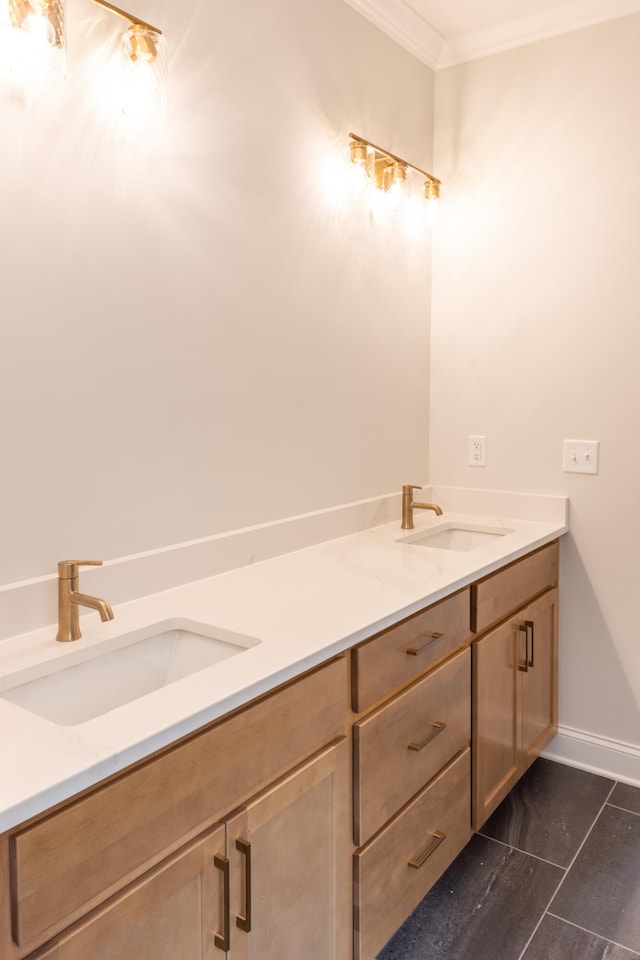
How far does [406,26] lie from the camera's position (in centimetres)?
231

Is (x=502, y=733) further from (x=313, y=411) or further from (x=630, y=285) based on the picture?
(x=630, y=285)

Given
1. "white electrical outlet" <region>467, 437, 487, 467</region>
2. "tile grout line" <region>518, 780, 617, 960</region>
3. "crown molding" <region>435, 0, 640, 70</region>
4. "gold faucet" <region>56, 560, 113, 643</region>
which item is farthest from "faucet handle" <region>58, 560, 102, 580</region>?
"crown molding" <region>435, 0, 640, 70</region>

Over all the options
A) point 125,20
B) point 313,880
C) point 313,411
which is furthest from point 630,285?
point 313,880

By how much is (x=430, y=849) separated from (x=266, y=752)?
2.35 feet

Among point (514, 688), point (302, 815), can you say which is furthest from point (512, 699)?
point (302, 815)

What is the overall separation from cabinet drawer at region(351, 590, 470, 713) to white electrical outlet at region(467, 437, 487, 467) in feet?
2.73

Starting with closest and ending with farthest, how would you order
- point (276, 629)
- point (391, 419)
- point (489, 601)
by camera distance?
point (276, 629) < point (489, 601) < point (391, 419)

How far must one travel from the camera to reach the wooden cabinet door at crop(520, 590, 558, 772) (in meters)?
2.19

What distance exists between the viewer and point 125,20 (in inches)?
57.4

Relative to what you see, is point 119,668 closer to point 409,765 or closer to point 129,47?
point 409,765

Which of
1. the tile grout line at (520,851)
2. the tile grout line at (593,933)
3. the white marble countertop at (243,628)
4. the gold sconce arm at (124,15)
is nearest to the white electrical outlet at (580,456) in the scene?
the white marble countertop at (243,628)

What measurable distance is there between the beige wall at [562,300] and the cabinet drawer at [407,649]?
768 millimetres

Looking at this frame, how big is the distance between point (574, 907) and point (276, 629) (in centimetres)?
110

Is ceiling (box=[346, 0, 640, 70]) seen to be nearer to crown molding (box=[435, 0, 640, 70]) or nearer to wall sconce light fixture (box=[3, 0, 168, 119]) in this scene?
crown molding (box=[435, 0, 640, 70])
